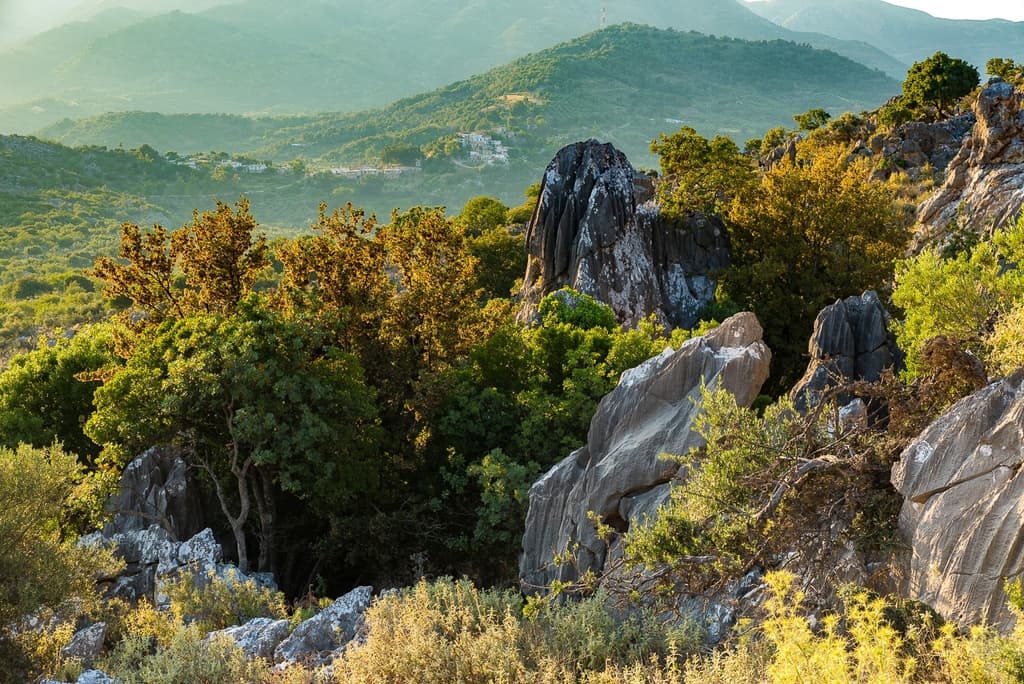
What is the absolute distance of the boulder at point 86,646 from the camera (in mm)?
11195

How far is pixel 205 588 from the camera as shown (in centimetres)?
1322

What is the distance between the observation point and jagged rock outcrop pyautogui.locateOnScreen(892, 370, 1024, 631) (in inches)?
277

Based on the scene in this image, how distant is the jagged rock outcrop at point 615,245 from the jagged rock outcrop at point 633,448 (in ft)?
49.1

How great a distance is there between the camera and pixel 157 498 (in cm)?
1612

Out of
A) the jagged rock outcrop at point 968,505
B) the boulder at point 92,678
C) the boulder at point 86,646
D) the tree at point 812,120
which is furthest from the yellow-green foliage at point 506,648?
the tree at point 812,120

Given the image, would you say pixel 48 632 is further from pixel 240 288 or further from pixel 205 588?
pixel 240 288

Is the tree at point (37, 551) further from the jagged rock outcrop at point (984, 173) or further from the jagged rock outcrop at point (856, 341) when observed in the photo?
the jagged rock outcrop at point (984, 173)

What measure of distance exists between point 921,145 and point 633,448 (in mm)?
43224

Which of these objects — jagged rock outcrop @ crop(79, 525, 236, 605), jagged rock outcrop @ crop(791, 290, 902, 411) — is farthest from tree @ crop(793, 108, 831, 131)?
jagged rock outcrop @ crop(79, 525, 236, 605)

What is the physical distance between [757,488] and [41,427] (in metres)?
19.9

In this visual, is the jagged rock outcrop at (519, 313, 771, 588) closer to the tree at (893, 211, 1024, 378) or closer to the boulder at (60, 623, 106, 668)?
the tree at (893, 211, 1024, 378)

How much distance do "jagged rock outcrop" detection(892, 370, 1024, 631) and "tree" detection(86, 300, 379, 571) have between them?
1120cm

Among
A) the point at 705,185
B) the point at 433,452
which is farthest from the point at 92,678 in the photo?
the point at 705,185

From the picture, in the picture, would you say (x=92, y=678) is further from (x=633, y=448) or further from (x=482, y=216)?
(x=482, y=216)
